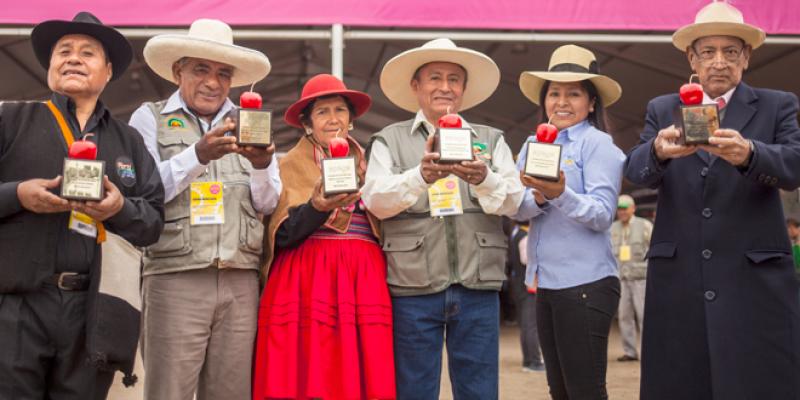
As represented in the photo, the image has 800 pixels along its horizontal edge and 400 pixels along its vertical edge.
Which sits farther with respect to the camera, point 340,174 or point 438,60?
point 438,60

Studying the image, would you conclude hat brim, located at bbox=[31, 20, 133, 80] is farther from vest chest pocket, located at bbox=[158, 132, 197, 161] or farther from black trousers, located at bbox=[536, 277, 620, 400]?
black trousers, located at bbox=[536, 277, 620, 400]

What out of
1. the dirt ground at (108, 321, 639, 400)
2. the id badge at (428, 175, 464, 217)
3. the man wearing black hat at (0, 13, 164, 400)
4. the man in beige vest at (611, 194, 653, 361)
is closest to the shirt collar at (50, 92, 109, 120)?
the man wearing black hat at (0, 13, 164, 400)

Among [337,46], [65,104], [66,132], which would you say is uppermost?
[337,46]

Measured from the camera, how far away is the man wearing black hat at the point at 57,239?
266 cm

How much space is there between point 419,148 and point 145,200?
4.12 feet

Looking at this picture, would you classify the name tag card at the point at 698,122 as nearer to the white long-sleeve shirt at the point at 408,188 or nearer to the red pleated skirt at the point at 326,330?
the white long-sleeve shirt at the point at 408,188

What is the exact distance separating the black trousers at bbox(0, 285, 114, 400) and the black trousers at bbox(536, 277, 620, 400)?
6.03ft

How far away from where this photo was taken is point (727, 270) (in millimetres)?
2980

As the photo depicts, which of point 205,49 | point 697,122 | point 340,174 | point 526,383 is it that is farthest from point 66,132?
point 526,383

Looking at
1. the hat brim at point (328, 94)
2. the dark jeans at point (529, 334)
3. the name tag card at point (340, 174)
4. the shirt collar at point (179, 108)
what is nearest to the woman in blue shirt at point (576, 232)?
the name tag card at point (340, 174)

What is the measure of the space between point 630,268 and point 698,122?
7.43 meters

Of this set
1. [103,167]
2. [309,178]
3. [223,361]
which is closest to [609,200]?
[309,178]

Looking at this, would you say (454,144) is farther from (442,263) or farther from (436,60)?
(436,60)

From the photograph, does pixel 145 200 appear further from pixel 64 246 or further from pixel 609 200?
pixel 609 200
